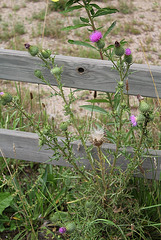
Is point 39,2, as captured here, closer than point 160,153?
No

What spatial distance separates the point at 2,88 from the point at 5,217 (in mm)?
1953

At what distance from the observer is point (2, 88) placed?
142 inches

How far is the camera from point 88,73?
1.70m

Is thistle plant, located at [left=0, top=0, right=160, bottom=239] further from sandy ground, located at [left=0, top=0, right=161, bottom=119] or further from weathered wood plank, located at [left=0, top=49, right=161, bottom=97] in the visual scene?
sandy ground, located at [left=0, top=0, right=161, bottom=119]

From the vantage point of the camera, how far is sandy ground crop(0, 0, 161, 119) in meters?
4.39

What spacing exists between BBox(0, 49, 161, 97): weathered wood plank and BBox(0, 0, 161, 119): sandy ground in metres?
1.80

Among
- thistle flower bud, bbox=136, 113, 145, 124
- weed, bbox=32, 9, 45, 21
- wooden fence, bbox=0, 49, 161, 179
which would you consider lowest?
thistle flower bud, bbox=136, 113, 145, 124

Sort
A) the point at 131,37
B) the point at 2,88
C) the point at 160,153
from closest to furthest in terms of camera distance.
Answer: the point at 160,153
the point at 2,88
the point at 131,37

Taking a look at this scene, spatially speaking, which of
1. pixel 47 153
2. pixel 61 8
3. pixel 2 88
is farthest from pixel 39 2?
pixel 47 153

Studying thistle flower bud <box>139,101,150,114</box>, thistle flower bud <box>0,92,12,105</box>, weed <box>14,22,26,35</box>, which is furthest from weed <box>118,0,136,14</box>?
thistle flower bud <box>139,101,150,114</box>

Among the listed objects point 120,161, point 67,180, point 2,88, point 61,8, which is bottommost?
point 67,180

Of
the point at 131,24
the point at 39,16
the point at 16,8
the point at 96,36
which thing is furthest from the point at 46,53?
the point at 16,8

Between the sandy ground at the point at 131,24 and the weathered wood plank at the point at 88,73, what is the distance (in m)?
1.80

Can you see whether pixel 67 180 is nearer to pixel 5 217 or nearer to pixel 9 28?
pixel 5 217
